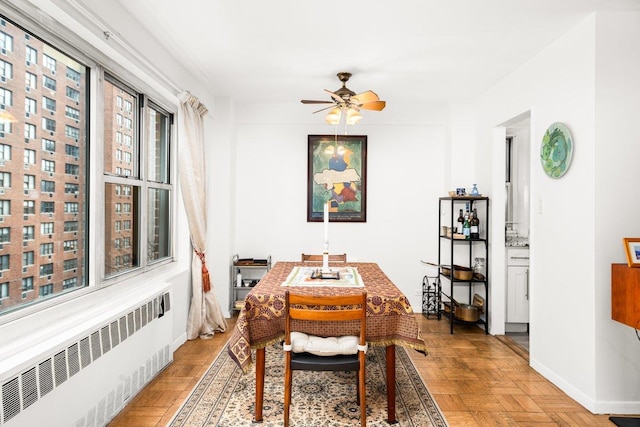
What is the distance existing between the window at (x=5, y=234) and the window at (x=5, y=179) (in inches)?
8.0

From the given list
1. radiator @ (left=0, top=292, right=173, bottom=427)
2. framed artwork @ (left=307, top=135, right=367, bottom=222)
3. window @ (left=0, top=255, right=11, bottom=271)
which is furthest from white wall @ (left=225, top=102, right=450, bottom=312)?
window @ (left=0, top=255, right=11, bottom=271)

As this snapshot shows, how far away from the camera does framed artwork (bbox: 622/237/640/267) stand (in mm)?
2275

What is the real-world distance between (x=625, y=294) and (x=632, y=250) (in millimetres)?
269

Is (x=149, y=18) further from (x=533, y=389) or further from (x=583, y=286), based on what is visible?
(x=533, y=389)

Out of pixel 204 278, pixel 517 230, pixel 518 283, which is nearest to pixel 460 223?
pixel 517 230

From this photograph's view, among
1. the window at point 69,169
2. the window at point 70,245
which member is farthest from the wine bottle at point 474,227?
the window at point 70,245

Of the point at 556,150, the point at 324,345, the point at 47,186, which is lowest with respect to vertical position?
the point at 324,345

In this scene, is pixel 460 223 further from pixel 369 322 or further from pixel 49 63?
pixel 49 63

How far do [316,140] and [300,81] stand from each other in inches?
38.5

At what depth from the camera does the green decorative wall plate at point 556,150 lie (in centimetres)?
276

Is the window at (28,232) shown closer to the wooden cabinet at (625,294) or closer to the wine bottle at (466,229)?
the wooden cabinet at (625,294)

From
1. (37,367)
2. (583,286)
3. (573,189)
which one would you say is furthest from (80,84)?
(583,286)

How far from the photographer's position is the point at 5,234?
1.82m

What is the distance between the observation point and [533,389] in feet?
9.21
